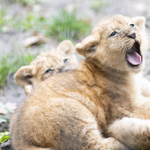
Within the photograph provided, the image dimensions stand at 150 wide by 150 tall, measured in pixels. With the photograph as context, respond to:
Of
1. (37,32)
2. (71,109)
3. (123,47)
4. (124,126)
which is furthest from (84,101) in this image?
(37,32)

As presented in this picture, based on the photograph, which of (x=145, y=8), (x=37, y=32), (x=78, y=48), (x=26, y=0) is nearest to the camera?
(x=78, y=48)

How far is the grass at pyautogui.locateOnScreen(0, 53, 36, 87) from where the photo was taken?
7.20 meters

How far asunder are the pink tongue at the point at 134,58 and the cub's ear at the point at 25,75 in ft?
8.56

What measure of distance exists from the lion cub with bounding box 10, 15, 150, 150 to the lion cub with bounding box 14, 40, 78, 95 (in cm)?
128

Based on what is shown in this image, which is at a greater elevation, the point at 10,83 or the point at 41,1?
the point at 41,1

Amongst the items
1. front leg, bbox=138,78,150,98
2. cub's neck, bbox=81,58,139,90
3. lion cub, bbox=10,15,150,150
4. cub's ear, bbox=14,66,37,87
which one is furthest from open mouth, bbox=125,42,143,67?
cub's ear, bbox=14,66,37,87

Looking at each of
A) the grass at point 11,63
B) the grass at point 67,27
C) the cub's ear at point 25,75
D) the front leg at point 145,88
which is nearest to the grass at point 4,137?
the cub's ear at point 25,75

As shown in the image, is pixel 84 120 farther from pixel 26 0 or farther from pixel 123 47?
pixel 26 0

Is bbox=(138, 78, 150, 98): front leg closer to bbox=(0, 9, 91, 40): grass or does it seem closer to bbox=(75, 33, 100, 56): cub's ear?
bbox=(75, 33, 100, 56): cub's ear

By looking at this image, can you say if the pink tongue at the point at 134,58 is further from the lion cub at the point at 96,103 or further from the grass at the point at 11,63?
the grass at the point at 11,63

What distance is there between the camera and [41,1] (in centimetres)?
1243

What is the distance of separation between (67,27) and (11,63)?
2.52 metres

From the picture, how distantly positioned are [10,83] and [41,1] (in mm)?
6443

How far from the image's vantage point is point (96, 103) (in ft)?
14.5
